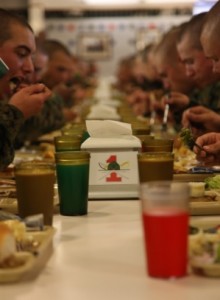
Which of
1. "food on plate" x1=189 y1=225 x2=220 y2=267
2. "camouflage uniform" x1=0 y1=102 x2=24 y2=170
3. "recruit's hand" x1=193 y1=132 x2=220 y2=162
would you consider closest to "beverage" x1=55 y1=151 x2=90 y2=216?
"camouflage uniform" x1=0 y1=102 x2=24 y2=170

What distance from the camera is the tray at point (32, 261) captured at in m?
1.25

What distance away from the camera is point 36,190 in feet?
5.58

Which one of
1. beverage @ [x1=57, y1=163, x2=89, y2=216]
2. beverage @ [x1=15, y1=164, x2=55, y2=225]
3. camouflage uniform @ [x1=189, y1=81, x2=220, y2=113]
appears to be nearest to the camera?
beverage @ [x1=15, y1=164, x2=55, y2=225]

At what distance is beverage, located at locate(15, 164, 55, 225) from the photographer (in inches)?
67.1

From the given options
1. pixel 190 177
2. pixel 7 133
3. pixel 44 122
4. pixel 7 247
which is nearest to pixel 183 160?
pixel 190 177

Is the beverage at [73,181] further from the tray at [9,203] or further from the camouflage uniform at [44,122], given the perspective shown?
the camouflage uniform at [44,122]

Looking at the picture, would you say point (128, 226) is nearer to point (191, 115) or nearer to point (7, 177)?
point (7, 177)

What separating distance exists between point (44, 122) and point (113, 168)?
2533mm

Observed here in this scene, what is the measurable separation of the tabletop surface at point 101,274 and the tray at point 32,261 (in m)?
0.01

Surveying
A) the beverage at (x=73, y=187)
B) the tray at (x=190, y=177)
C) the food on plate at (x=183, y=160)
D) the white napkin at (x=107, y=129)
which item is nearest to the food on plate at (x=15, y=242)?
the beverage at (x=73, y=187)

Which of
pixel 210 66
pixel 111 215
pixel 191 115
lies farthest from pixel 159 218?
pixel 210 66

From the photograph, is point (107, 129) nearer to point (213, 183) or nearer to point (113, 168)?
point (113, 168)

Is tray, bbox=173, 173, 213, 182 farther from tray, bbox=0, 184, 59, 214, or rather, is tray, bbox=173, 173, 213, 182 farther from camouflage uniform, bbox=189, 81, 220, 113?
camouflage uniform, bbox=189, 81, 220, 113

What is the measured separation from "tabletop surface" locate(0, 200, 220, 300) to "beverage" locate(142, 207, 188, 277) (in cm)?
4
